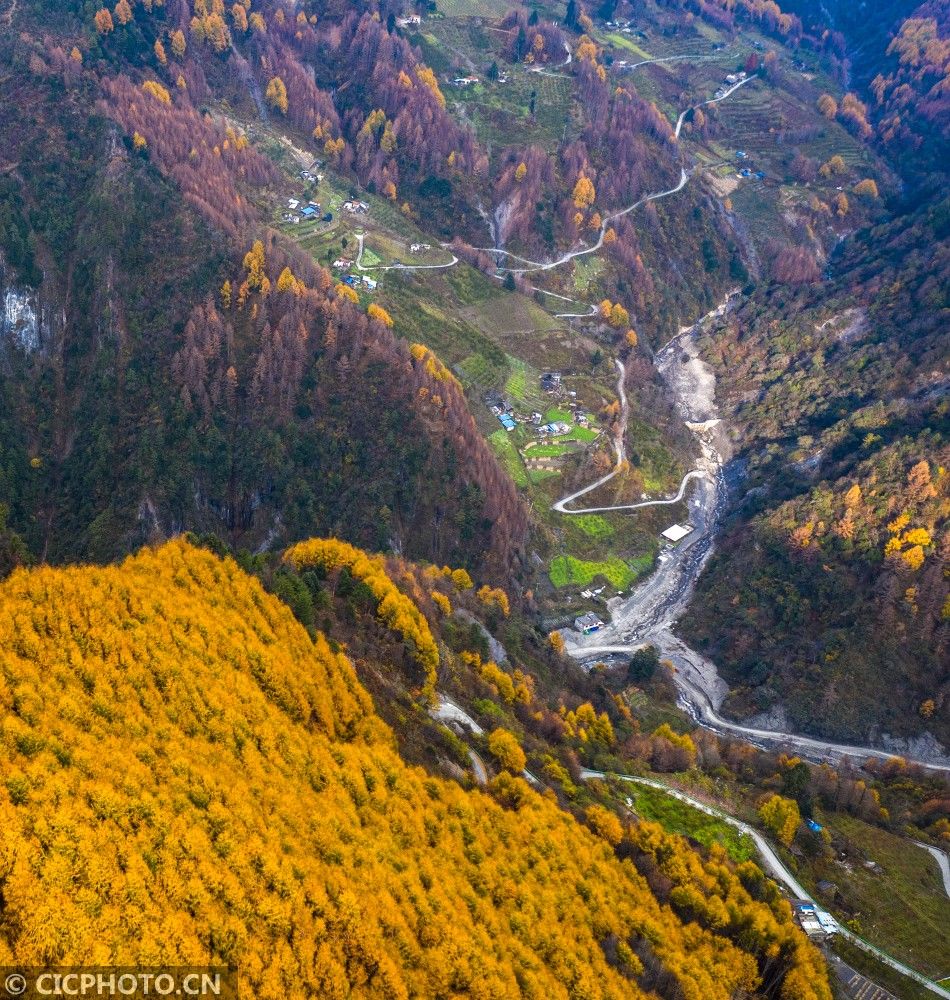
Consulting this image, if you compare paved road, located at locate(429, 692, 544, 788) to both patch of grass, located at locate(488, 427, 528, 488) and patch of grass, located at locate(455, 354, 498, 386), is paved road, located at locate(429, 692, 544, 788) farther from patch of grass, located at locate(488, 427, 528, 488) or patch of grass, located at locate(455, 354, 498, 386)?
patch of grass, located at locate(455, 354, 498, 386)

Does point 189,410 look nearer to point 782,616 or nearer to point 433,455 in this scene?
point 433,455

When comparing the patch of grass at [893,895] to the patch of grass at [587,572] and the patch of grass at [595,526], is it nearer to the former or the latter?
the patch of grass at [587,572]

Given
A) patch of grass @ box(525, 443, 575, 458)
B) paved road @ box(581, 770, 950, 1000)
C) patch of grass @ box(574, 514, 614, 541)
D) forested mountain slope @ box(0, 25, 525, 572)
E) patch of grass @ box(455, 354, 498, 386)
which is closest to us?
Answer: paved road @ box(581, 770, 950, 1000)

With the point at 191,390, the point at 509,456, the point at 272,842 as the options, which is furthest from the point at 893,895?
the point at 191,390

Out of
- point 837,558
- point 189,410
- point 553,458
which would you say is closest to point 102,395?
point 189,410

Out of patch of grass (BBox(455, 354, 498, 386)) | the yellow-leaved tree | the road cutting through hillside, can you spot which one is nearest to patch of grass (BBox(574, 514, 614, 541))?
patch of grass (BBox(455, 354, 498, 386))
